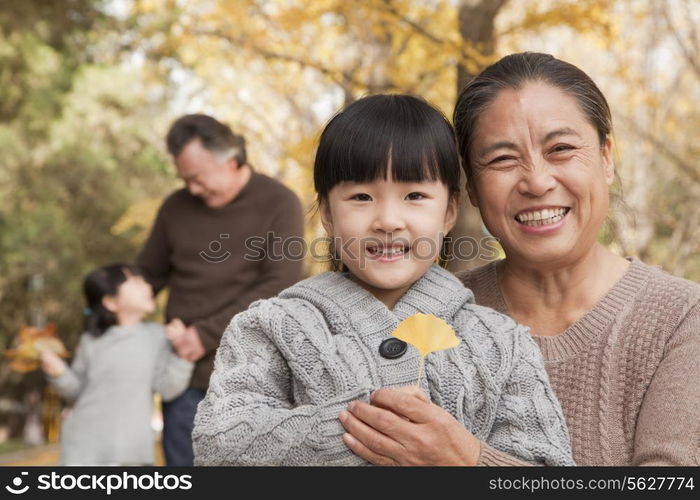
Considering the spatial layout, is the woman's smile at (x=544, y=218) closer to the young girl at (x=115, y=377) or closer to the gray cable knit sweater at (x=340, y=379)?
the gray cable knit sweater at (x=340, y=379)

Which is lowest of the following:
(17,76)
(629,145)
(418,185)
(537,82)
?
(418,185)

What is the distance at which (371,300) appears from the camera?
6.52 ft

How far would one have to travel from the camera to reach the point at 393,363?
188 cm

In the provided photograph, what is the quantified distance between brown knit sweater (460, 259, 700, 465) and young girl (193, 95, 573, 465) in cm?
19

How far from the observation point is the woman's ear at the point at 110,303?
4.96 meters

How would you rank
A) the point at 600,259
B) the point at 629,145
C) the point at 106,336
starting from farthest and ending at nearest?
the point at 629,145
the point at 106,336
the point at 600,259

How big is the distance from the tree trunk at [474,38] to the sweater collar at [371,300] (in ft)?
13.7

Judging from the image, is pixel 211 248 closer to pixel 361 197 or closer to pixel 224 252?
pixel 224 252

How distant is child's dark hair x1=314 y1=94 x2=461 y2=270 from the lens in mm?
1961

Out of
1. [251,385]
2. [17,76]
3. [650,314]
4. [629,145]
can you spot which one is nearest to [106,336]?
[251,385]

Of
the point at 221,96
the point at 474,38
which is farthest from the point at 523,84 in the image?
the point at 221,96

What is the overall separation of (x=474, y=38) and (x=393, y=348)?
4.96m

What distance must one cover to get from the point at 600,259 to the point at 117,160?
12848 mm

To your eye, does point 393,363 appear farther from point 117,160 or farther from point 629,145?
point 117,160
